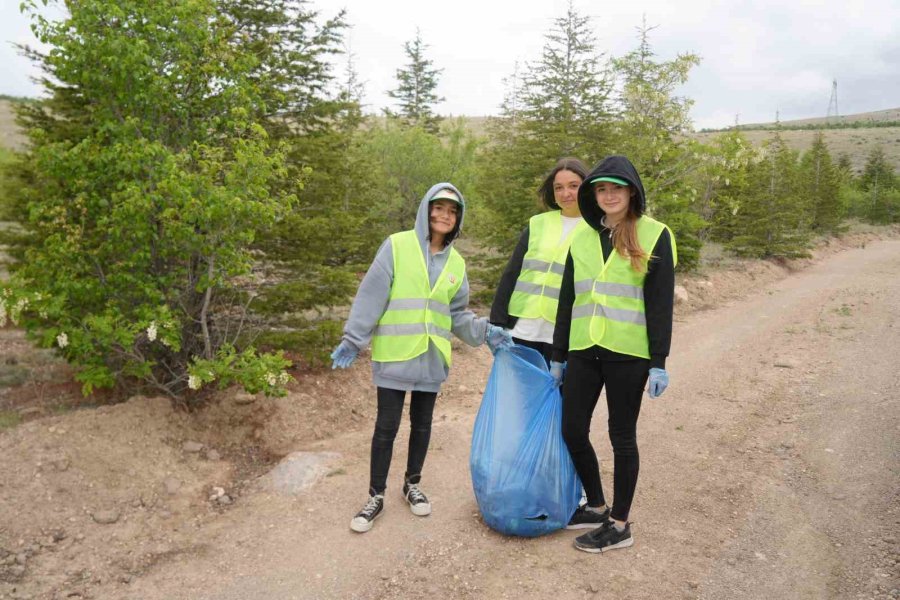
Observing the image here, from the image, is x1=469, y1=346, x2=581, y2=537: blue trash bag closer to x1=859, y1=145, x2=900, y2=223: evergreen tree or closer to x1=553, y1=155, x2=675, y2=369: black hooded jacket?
x1=553, y1=155, x2=675, y2=369: black hooded jacket

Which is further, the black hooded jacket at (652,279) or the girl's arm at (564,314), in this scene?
the girl's arm at (564,314)

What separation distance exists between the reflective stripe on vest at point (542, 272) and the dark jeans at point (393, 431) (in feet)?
2.58

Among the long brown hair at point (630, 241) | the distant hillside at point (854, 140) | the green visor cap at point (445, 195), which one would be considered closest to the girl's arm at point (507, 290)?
the green visor cap at point (445, 195)

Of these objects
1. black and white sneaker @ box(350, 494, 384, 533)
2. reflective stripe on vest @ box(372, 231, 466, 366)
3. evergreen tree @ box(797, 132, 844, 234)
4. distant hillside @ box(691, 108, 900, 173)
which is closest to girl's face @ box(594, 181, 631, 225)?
reflective stripe on vest @ box(372, 231, 466, 366)

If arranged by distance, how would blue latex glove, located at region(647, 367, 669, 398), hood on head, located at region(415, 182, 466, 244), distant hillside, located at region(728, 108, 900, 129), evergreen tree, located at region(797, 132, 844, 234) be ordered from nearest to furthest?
blue latex glove, located at region(647, 367, 669, 398)
hood on head, located at region(415, 182, 466, 244)
evergreen tree, located at region(797, 132, 844, 234)
distant hillside, located at region(728, 108, 900, 129)

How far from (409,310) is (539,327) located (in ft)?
2.63

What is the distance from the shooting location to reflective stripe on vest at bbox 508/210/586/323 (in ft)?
11.8

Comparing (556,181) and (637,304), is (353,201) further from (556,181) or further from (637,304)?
(637,304)

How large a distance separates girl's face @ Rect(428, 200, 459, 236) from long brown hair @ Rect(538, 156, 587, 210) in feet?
2.03

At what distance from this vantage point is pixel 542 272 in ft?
11.8

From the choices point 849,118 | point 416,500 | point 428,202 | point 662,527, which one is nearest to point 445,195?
point 428,202

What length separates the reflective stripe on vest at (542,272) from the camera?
3.59 meters

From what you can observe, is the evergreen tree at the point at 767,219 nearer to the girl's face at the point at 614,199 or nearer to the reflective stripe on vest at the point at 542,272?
the reflective stripe on vest at the point at 542,272

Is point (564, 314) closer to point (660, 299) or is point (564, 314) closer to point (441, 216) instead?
point (660, 299)
